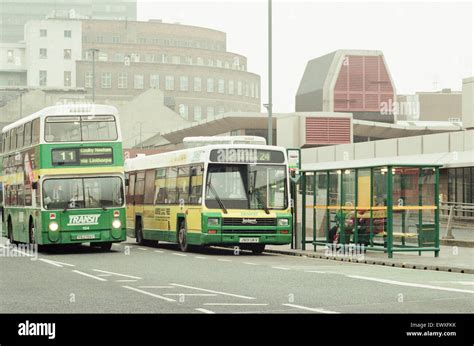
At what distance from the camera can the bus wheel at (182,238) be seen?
1172 inches

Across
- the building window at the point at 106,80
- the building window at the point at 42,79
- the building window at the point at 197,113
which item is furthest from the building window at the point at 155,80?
the building window at the point at 42,79

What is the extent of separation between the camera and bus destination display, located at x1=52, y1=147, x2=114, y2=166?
94.4 ft

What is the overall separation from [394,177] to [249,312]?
508 inches

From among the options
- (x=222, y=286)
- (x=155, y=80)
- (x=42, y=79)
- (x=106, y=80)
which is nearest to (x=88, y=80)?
(x=106, y=80)

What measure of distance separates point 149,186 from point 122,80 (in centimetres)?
10828

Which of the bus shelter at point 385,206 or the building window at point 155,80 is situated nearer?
the bus shelter at point 385,206

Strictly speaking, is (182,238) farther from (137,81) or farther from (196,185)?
(137,81)

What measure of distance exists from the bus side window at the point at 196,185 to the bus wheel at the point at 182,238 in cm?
125

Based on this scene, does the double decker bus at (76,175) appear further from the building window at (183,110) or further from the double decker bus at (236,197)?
the building window at (183,110)

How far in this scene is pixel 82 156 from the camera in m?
29.0

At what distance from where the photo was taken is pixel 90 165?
95.2 ft
